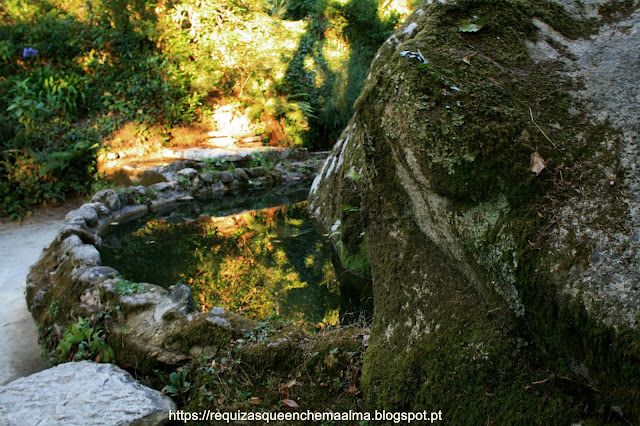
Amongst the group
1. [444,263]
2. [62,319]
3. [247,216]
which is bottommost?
→ [247,216]

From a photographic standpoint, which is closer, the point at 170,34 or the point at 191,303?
the point at 191,303

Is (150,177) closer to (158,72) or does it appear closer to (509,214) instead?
(158,72)

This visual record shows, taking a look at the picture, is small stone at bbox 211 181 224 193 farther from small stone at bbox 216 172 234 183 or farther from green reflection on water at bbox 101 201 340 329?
green reflection on water at bbox 101 201 340 329

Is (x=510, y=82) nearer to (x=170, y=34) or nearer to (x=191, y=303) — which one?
(x=191, y=303)

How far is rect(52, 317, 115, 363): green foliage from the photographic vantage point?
9.53 feet

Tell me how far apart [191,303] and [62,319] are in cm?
113

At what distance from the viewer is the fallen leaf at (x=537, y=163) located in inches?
68.9

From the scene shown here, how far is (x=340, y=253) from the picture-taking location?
4.87 metres

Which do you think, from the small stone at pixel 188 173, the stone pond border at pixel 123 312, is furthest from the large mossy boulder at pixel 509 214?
the small stone at pixel 188 173

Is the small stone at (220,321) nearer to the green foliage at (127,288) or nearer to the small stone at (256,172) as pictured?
the green foliage at (127,288)

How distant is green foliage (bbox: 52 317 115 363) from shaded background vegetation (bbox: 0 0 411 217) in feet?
19.2

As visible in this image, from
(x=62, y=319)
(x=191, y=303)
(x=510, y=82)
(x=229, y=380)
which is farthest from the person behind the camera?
(x=62, y=319)

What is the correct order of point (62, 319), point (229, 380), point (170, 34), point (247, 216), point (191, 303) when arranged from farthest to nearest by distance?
point (170, 34)
point (247, 216)
point (62, 319)
point (191, 303)
point (229, 380)

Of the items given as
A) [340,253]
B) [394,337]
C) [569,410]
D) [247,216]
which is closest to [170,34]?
[247,216]
